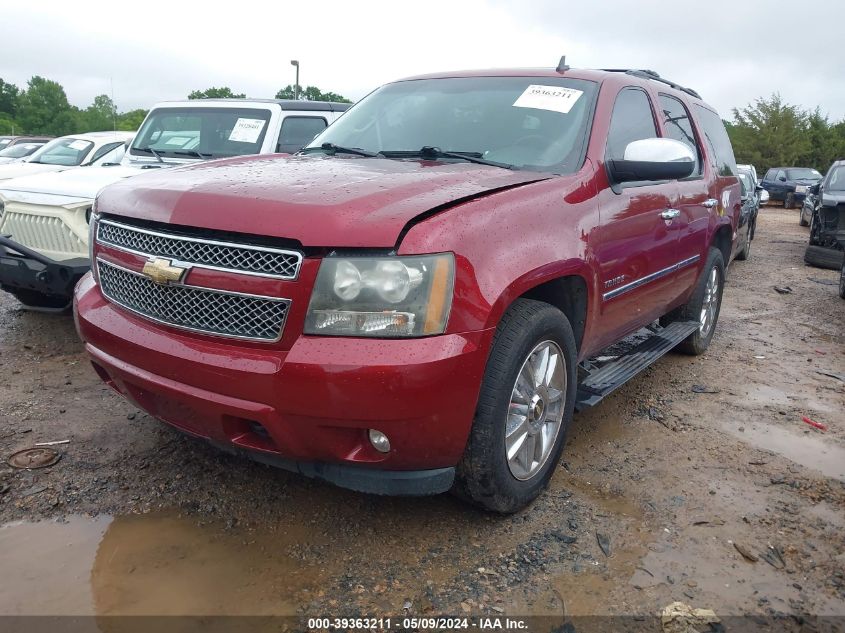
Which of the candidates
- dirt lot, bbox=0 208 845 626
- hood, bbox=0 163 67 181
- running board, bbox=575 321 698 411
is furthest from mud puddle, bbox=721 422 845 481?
hood, bbox=0 163 67 181

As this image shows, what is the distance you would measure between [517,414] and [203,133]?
493 cm

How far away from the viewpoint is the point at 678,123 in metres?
4.55

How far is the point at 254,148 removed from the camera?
20.4ft

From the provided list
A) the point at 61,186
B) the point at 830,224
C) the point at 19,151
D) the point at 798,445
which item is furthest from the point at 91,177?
the point at 19,151

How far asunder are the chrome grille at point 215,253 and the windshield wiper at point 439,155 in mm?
1233

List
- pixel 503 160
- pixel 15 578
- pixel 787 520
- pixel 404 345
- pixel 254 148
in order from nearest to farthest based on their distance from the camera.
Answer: pixel 404 345 → pixel 15 578 → pixel 787 520 → pixel 503 160 → pixel 254 148

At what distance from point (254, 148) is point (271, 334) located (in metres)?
4.36

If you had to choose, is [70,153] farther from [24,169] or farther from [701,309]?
[701,309]

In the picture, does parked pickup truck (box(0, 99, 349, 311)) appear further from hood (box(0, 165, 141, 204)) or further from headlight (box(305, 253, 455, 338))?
headlight (box(305, 253, 455, 338))

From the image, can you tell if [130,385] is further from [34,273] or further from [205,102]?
[205,102]

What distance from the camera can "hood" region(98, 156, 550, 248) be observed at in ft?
7.33

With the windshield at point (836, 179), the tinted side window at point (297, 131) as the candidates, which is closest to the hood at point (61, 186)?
the tinted side window at point (297, 131)

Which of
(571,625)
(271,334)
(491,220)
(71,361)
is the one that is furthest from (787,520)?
(71,361)

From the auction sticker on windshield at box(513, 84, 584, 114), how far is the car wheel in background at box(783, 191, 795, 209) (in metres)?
23.1
